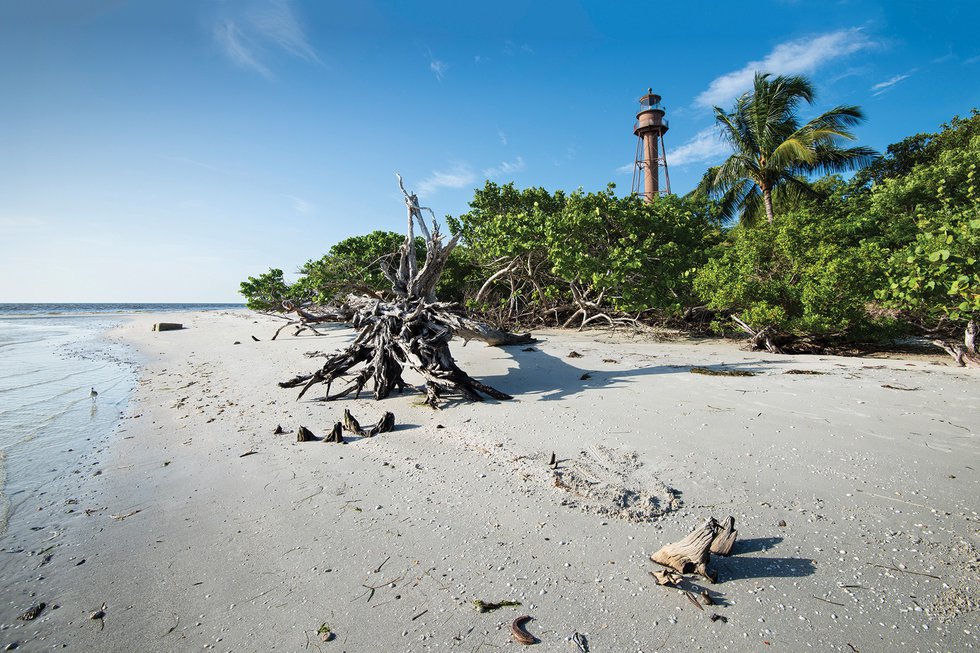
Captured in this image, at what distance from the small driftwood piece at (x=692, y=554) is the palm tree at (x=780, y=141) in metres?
19.0

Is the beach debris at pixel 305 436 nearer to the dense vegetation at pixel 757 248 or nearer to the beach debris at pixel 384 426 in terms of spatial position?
the beach debris at pixel 384 426

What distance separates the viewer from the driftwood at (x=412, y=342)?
20.6 ft

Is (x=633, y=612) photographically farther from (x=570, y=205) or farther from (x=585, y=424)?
(x=570, y=205)

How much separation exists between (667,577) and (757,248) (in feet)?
39.2

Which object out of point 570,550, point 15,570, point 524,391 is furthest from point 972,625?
point 15,570

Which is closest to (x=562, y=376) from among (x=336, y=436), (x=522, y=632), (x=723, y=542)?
(x=336, y=436)

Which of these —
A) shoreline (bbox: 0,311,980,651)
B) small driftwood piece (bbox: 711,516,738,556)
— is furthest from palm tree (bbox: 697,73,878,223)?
small driftwood piece (bbox: 711,516,738,556)

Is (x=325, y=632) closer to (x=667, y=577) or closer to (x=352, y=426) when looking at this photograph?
(x=667, y=577)

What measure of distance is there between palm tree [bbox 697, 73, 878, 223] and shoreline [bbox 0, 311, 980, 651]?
1561cm

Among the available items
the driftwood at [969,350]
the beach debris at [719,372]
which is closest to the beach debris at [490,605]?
the beach debris at [719,372]

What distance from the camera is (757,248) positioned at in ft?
37.8

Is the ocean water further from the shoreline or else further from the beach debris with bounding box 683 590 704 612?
the beach debris with bounding box 683 590 704 612

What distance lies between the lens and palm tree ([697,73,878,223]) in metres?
17.1

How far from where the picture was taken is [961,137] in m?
16.2
